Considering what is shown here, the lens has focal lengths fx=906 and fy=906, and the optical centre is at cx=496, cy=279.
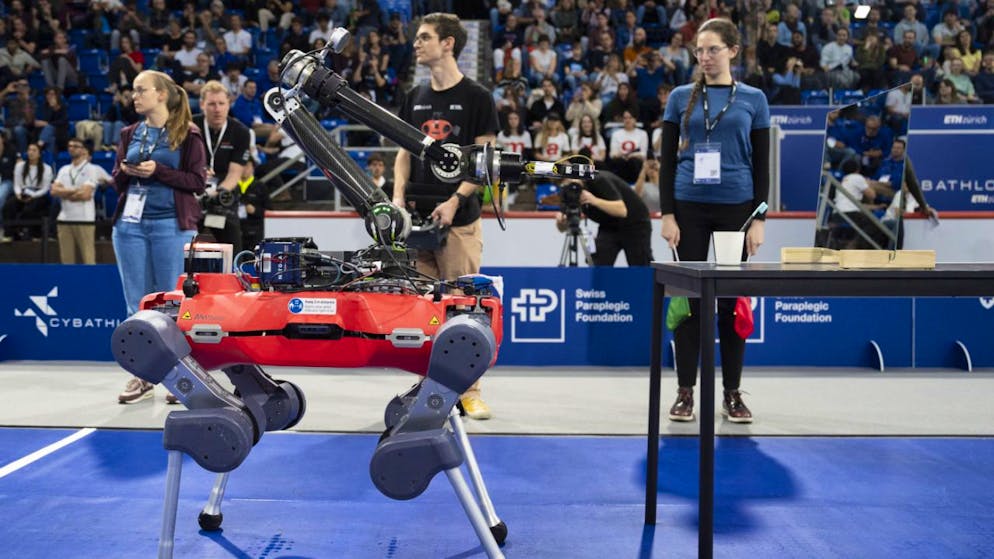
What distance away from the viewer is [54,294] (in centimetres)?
615

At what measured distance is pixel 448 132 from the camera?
4082 mm

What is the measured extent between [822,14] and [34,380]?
11.3 m

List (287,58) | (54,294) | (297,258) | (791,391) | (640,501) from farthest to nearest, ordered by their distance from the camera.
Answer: (54,294), (791,391), (640,501), (287,58), (297,258)

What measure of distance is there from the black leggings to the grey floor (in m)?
0.29

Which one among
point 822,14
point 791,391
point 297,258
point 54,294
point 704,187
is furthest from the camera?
point 822,14

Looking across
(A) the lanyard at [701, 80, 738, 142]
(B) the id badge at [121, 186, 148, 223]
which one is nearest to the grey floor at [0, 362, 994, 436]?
(B) the id badge at [121, 186, 148, 223]

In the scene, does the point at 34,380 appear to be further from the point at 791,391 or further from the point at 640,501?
the point at 791,391

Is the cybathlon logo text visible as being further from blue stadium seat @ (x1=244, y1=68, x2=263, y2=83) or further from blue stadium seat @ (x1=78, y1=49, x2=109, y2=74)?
blue stadium seat @ (x1=78, y1=49, x2=109, y2=74)

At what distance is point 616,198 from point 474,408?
2.68 m

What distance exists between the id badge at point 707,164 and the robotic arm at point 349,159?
1861 mm

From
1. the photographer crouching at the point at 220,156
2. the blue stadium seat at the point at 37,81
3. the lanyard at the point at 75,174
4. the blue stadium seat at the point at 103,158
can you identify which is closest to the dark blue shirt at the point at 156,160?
the photographer crouching at the point at 220,156

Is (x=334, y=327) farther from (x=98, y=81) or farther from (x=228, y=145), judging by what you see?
(x=98, y=81)

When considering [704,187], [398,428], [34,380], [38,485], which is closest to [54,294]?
[34,380]

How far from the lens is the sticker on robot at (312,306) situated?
2.13 metres
